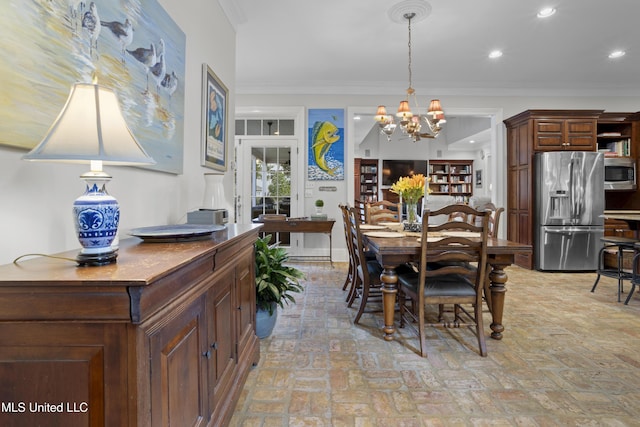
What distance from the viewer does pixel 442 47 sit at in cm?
414

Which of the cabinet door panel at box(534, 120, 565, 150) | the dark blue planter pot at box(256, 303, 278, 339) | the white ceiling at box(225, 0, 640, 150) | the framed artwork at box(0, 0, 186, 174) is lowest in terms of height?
the dark blue planter pot at box(256, 303, 278, 339)

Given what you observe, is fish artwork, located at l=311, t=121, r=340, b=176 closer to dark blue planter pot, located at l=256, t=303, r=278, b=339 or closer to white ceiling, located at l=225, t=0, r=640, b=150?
white ceiling, located at l=225, t=0, r=640, b=150

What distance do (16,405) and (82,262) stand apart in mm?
317

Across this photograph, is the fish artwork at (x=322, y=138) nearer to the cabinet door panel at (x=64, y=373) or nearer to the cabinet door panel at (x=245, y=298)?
the cabinet door panel at (x=245, y=298)

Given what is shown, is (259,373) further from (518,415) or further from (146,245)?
(518,415)

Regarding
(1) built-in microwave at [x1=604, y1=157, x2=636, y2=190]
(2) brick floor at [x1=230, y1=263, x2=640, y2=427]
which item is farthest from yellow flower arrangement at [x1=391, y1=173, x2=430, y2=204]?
(1) built-in microwave at [x1=604, y1=157, x2=636, y2=190]

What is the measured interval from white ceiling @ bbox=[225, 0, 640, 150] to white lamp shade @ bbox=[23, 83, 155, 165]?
2.72 meters

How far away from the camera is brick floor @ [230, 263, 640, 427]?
5.21ft

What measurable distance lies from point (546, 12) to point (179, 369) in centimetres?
443

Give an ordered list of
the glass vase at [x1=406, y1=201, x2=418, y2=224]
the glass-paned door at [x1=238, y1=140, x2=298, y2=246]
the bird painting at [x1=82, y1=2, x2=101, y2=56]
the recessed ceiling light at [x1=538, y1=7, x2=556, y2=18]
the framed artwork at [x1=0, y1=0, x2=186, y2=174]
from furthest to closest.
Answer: the glass-paned door at [x1=238, y1=140, x2=298, y2=246], the recessed ceiling light at [x1=538, y1=7, x2=556, y2=18], the glass vase at [x1=406, y1=201, x2=418, y2=224], the bird painting at [x1=82, y1=2, x2=101, y2=56], the framed artwork at [x1=0, y1=0, x2=186, y2=174]

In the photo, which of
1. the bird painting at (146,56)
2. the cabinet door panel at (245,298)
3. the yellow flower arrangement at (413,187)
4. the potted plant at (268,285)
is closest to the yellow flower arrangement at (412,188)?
the yellow flower arrangement at (413,187)

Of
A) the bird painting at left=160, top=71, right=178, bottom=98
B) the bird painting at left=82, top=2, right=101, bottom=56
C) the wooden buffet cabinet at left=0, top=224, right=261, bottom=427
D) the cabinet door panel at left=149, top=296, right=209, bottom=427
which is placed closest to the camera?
the wooden buffet cabinet at left=0, top=224, right=261, bottom=427

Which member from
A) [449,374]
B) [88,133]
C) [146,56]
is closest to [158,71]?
[146,56]

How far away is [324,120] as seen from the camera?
5.48 meters
